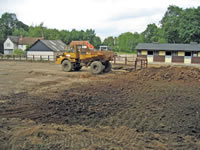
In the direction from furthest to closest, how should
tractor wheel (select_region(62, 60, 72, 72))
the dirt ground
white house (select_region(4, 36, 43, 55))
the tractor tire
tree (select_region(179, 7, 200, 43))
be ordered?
white house (select_region(4, 36, 43, 55)) < tree (select_region(179, 7, 200, 43)) < tractor wheel (select_region(62, 60, 72, 72)) < the tractor tire < the dirt ground

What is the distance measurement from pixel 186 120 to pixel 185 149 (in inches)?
86.2

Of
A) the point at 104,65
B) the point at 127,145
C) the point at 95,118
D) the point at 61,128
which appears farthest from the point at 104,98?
the point at 104,65

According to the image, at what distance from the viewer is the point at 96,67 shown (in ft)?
58.5

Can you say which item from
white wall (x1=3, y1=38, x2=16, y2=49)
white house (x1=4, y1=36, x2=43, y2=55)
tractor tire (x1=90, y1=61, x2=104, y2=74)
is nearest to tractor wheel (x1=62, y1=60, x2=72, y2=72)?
tractor tire (x1=90, y1=61, x2=104, y2=74)

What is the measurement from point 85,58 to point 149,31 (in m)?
80.9

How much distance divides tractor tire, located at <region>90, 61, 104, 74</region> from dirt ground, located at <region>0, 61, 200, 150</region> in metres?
5.54

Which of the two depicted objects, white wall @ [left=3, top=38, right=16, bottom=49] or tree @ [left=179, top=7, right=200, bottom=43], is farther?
white wall @ [left=3, top=38, right=16, bottom=49]

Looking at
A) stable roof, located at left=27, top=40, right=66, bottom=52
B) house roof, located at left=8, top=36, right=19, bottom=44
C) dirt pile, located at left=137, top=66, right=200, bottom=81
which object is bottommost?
dirt pile, located at left=137, top=66, right=200, bottom=81

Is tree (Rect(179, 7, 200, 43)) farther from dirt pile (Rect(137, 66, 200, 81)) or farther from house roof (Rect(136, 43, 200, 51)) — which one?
dirt pile (Rect(137, 66, 200, 81))

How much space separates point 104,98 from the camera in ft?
31.7

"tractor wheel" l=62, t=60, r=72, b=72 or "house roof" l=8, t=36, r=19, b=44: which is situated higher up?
"house roof" l=8, t=36, r=19, b=44

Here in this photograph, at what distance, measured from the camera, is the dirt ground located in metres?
4.96

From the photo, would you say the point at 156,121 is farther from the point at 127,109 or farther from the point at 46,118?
the point at 46,118

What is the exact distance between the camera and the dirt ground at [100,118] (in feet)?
16.3
